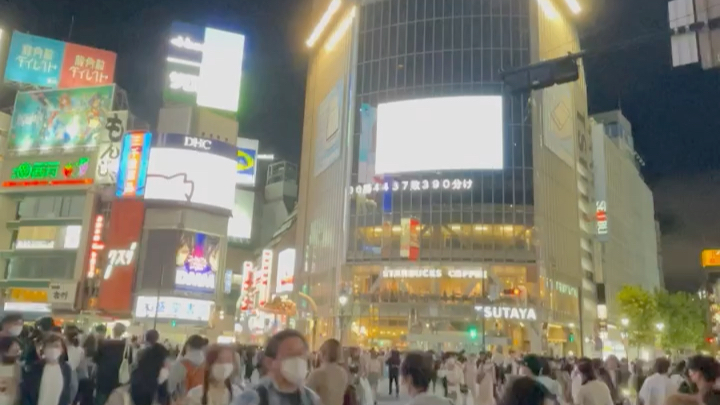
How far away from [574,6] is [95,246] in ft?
173

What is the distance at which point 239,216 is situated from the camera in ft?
260

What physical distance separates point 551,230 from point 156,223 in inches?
1340

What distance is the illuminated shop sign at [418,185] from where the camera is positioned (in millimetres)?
51972

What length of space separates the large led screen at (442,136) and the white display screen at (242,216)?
99.7 ft

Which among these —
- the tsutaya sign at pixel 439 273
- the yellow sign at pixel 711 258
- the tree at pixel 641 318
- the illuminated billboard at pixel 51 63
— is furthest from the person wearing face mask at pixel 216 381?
the yellow sign at pixel 711 258

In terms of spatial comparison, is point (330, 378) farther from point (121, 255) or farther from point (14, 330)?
point (121, 255)

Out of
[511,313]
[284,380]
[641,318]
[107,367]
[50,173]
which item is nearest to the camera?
[284,380]

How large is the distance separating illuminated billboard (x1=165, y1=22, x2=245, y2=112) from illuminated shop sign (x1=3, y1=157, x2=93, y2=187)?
909 cm

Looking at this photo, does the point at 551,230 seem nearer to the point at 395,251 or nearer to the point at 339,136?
the point at 395,251

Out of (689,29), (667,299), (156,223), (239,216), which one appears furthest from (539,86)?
(239,216)

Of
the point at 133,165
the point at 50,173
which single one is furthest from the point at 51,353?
the point at 50,173

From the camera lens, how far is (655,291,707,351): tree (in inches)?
2335

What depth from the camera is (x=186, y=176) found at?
46000mm

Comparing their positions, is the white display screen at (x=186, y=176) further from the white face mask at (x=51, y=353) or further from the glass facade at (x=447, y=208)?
the white face mask at (x=51, y=353)
